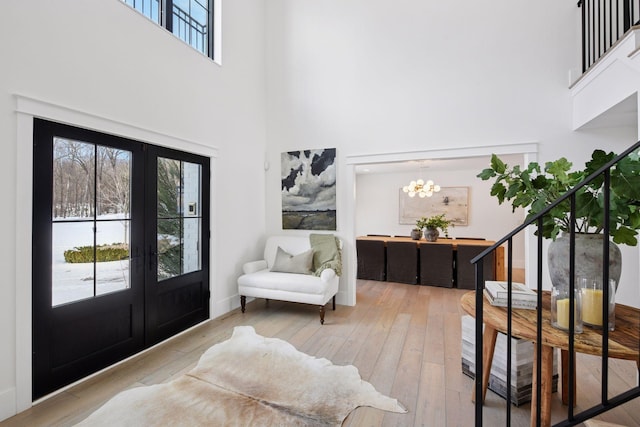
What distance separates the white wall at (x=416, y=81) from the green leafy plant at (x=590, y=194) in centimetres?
220

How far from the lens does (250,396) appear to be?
6.71 ft

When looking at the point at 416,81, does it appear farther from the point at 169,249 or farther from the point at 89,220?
the point at 89,220

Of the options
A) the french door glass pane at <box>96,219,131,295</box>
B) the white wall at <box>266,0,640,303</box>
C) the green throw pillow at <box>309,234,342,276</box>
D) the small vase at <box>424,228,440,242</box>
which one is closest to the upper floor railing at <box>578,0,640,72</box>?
the white wall at <box>266,0,640,303</box>

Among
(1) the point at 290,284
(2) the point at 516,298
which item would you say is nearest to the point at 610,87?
(2) the point at 516,298

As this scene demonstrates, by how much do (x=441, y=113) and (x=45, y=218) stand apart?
4.09 meters

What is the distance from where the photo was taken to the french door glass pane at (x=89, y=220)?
7.34 ft

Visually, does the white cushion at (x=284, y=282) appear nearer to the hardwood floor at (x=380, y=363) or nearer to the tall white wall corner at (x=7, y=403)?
the hardwood floor at (x=380, y=363)

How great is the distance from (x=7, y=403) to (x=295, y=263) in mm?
2664

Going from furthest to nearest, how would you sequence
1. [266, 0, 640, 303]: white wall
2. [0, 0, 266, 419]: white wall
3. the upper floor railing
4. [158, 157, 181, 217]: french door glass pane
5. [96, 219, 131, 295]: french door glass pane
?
[266, 0, 640, 303]: white wall → [158, 157, 181, 217]: french door glass pane → the upper floor railing → [96, 219, 131, 295]: french door glass pane → [0, 0, 266, 419]: white wall

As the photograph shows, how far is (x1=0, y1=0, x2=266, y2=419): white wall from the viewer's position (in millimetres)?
1967

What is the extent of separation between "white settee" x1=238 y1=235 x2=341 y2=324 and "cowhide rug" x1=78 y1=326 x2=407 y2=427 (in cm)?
94

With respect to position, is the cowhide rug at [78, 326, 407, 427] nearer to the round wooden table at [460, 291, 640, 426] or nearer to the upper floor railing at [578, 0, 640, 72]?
the round wooden table at [460, 291, 640, 426]

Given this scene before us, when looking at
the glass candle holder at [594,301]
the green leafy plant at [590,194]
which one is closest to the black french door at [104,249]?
the green leafy plant at [590,194]

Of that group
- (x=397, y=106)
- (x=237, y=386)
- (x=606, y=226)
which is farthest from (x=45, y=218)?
(x=397, y=106)
